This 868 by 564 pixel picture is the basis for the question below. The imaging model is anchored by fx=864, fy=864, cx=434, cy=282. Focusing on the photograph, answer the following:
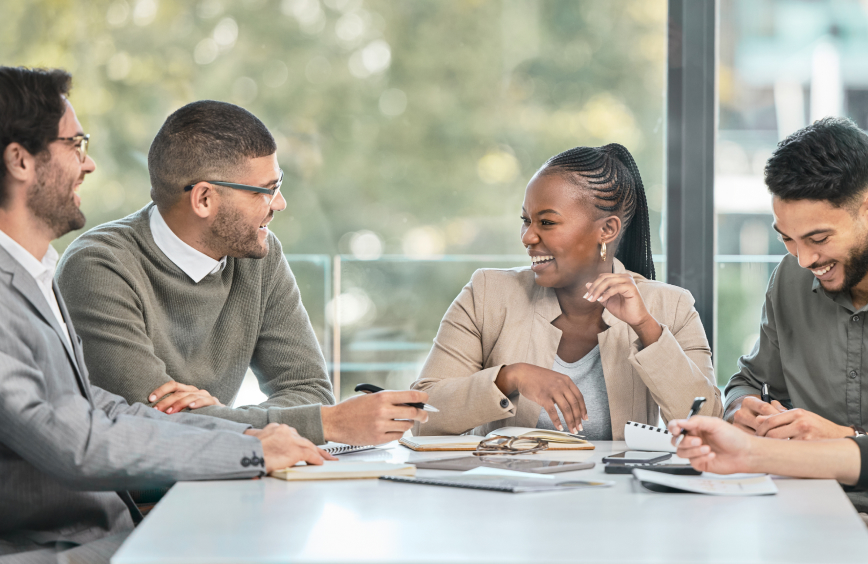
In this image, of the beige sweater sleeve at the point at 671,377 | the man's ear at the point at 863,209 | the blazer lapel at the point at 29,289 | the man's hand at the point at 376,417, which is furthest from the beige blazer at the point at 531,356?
the blazer lapel at the point at 29,289

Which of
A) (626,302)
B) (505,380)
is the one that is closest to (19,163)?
(505,380)

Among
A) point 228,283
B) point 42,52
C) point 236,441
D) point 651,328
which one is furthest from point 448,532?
point 42,52

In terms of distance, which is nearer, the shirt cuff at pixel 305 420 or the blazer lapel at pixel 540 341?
the shirt cuff at pixel 305 420

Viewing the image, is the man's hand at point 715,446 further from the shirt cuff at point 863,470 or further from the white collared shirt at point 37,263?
the white collared shirt at point 37,263

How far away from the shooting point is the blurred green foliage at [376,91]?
3.52 m

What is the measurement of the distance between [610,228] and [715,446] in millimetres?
1062

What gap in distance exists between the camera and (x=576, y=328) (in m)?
2.51

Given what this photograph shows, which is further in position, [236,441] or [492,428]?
[492,428]

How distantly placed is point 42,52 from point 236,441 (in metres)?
2.77

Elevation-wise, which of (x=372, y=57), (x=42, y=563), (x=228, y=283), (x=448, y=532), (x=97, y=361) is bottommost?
(x=42, y=563)

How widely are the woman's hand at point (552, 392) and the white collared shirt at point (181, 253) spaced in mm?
876

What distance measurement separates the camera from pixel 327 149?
359cm

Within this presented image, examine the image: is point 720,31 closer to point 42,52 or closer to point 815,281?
point 815,281

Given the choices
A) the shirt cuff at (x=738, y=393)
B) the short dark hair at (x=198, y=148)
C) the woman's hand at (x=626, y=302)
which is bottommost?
the shirt cuff at (x=738, y=393)
